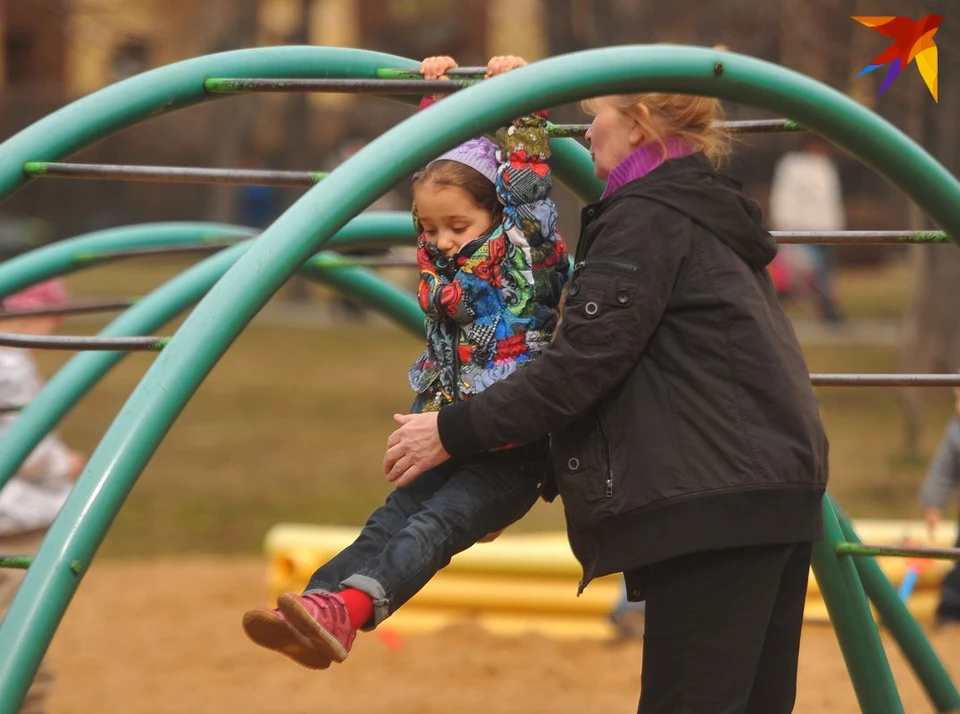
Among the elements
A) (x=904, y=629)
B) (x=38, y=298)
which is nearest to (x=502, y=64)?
(x=904, y=629)

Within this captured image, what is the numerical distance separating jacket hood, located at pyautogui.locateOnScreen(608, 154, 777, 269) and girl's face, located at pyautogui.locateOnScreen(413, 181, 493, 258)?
1.05ft

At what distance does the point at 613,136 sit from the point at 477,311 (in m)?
0.39

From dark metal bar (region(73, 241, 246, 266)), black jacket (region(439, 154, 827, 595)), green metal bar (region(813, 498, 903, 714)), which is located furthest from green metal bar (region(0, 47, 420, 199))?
green metal bar (region(813, 498, 903, 714))

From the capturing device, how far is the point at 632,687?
16.9 ft

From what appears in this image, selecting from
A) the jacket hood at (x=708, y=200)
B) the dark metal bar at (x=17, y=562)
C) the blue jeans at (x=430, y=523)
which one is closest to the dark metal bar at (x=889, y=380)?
the jacket hood at (x=708, y=200)

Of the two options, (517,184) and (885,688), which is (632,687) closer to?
(885,688)

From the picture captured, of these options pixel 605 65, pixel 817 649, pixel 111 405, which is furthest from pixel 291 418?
pixel 605 65

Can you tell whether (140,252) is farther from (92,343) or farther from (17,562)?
(17,562)

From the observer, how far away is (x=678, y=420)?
2352 millimetres

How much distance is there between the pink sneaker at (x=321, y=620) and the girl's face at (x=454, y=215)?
0.66 meters

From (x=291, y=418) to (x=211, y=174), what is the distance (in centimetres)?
785

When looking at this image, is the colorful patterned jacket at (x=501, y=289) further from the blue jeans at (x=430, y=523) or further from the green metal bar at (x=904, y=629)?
the green metal bar at (x=904, y=629)

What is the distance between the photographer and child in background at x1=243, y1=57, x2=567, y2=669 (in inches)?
102

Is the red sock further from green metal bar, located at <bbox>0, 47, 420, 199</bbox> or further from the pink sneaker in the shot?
green metal bar, located at <bbox>0, 47, 420, 199</bbox>
